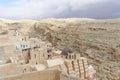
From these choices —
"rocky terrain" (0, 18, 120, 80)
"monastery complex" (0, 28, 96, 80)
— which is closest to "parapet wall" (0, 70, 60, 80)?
"monastery complex" (0, 28, 96, 80)

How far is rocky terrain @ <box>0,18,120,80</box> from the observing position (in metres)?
37.8

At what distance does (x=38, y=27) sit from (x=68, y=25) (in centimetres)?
697

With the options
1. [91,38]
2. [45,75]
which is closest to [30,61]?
[45,75]

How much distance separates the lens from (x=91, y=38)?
47312mm

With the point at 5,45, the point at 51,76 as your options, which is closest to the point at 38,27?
the point at 5,45

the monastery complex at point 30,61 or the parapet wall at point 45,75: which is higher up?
the parapet wall at point 45,75

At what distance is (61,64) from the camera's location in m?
21.1

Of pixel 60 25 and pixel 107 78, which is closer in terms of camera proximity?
pixel 107 78

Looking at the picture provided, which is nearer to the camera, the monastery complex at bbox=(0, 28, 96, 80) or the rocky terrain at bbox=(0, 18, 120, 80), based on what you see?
the monastery complex at bbox=(0, 28, 96, 80)

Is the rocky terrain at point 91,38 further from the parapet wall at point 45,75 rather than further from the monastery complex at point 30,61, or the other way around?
the parapet wall at point 45,75

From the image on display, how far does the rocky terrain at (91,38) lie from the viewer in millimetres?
37844

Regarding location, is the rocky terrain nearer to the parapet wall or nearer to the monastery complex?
the monastery complex

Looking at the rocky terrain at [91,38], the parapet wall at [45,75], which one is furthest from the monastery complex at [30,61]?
the rocky terrain at [91,38]

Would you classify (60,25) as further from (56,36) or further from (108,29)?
(108,29)
